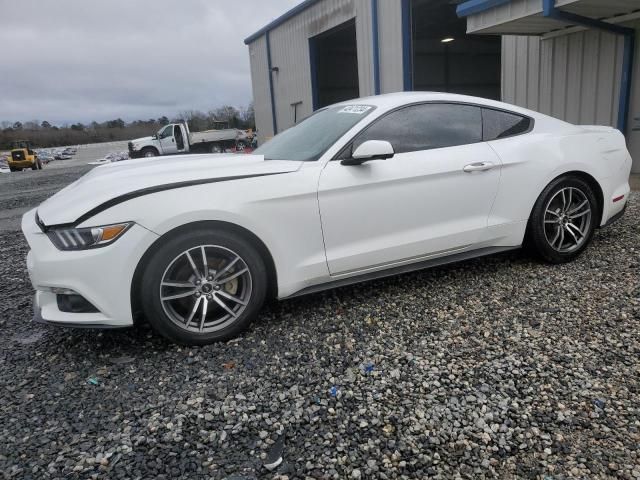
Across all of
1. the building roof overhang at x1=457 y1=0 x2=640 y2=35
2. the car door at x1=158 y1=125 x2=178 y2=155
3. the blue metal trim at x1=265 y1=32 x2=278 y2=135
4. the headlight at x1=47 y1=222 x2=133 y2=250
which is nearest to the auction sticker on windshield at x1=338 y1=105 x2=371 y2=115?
the headlight at x1=47 y1=222 x2=133 y2=250

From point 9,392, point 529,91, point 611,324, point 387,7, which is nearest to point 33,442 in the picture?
point 9,392

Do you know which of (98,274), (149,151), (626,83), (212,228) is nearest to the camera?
(98,274)

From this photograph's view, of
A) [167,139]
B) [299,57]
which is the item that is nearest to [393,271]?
[299,57]

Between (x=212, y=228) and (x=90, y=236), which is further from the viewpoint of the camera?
(x=212, y=228)

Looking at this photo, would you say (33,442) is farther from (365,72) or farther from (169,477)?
(365,72)

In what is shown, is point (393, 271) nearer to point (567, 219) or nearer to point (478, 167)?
point (478, 167)

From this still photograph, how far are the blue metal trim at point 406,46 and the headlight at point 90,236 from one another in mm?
11313

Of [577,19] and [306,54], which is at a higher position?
[306,54]

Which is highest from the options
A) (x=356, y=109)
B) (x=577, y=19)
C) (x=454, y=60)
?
(x=454, y=60)

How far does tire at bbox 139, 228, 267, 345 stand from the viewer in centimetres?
282

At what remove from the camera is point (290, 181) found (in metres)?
3.10

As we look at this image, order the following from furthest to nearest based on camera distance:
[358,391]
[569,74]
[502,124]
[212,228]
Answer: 1. [569,74]
2. [502,124]
3. [212,228]
4. [358,391]

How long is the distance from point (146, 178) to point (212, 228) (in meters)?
0.52

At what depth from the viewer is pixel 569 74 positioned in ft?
30.6
